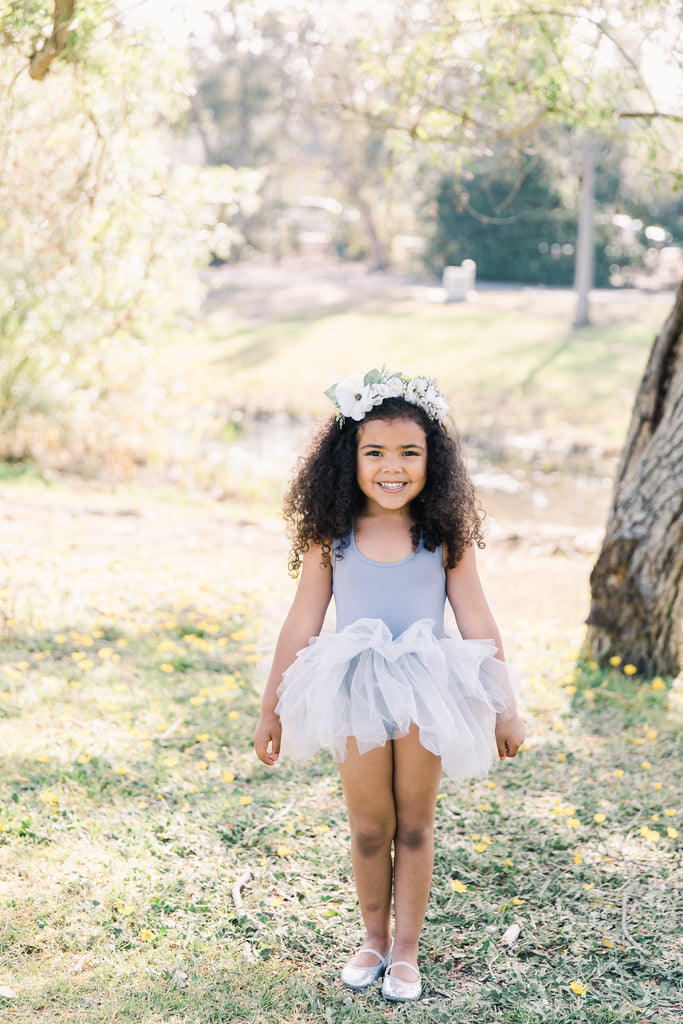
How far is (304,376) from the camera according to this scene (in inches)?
679

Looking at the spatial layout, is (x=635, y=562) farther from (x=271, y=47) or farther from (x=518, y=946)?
(x=271, y=47)

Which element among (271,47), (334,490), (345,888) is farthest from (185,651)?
(271,47)

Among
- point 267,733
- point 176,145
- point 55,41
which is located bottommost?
point 267,733

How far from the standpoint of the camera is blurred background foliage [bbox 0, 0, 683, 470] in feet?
14.8

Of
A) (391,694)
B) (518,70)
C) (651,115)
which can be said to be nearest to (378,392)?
(391,694)

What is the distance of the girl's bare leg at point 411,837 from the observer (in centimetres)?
251

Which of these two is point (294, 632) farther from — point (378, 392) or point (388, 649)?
point (378, 392)

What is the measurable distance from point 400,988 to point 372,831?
41cm

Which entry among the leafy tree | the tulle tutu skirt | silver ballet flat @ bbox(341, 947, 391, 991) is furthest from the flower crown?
the leafy tree

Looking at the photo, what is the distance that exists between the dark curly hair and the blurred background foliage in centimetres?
204

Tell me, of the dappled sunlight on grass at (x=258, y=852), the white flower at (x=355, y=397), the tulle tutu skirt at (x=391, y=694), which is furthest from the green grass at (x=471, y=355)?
the tulle tutu skirt at (x=391, y=694)

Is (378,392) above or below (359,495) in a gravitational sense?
above

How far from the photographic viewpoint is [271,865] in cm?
317

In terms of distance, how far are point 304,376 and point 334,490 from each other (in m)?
14.8
